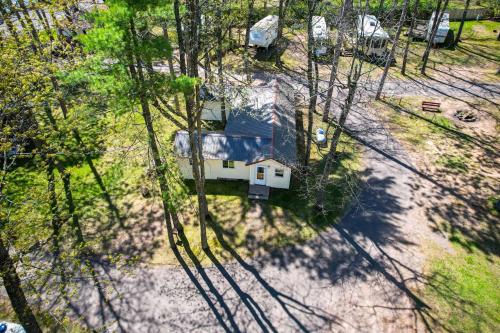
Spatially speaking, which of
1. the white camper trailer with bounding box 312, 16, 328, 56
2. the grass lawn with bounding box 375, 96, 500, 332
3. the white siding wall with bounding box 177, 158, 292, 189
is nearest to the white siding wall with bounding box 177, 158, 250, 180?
the white siding wall with bounding box 177, 158, 292, 189

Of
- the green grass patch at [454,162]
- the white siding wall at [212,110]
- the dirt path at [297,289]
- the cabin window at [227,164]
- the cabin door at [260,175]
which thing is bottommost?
the dirt path at [297,289]

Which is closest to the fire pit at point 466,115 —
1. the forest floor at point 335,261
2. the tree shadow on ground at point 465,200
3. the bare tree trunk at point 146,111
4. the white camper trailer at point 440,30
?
the tree shadow on ground at point 465,200

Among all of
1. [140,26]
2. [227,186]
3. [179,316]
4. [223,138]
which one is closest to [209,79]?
[140,26]

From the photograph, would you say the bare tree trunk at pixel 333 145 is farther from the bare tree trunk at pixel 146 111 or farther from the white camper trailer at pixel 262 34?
the white camper trailer at pixel 262 34

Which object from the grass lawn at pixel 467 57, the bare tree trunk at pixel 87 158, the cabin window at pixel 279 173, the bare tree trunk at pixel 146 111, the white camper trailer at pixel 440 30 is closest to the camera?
the bare tree trunk at pixel 146 111

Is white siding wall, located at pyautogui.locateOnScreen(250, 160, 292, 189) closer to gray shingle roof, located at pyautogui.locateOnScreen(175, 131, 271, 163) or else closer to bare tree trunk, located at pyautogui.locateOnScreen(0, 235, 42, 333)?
gray shingle roof, located at pyautogui.locateOnScreen(175, 131, 271, 163)

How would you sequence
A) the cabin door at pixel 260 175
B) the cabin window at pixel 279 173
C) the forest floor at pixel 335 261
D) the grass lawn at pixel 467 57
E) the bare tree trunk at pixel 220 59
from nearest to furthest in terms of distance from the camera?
the forest floor at pixel 335 261, the bare tree trunk at pixel 220 59, the cabin window at pixel 279 173, the cabin door at pixel 260 175, the grass lawn at pixel 467 57

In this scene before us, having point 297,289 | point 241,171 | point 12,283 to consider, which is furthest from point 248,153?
point 12,283
